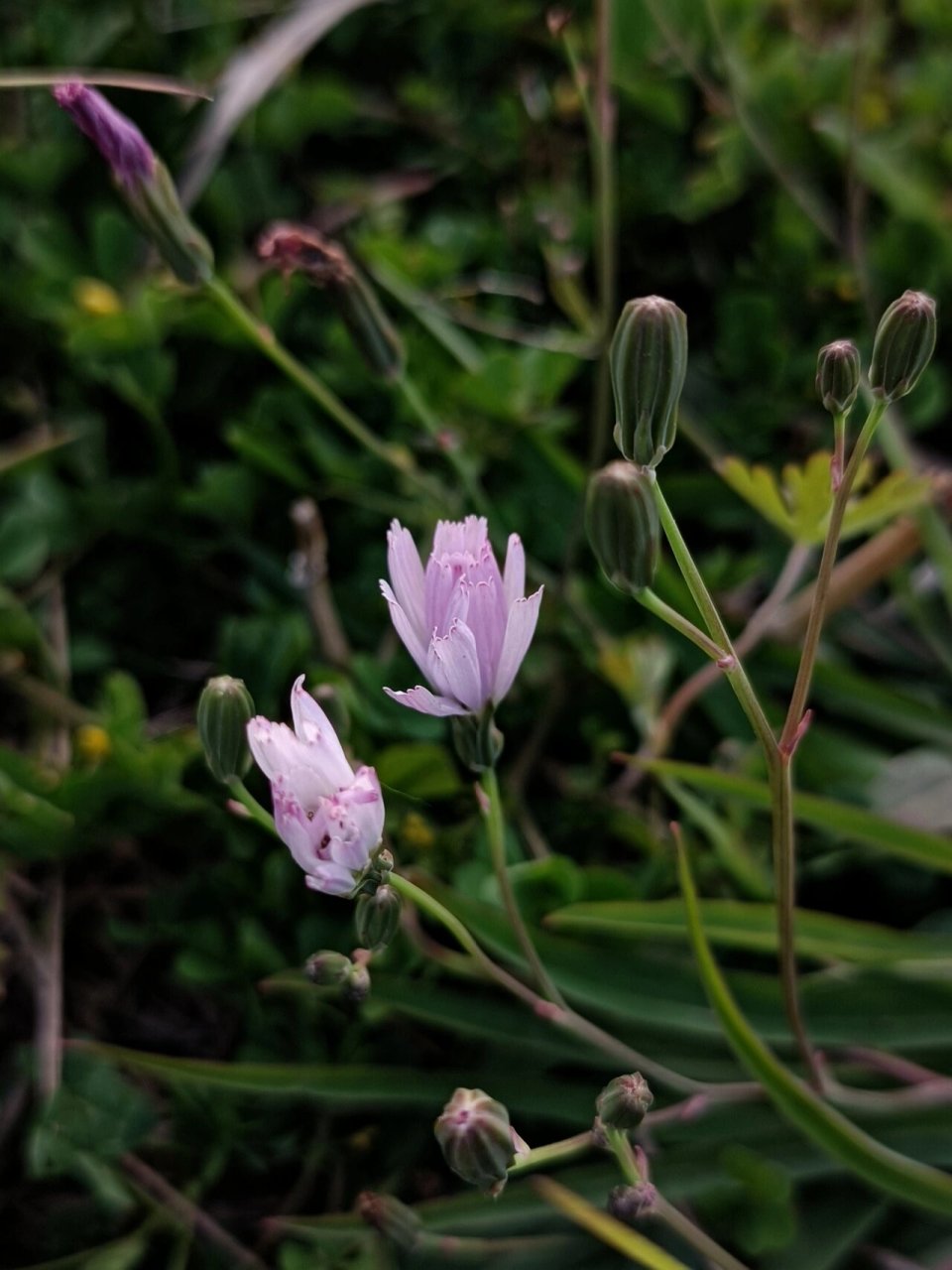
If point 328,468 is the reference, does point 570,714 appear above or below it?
below

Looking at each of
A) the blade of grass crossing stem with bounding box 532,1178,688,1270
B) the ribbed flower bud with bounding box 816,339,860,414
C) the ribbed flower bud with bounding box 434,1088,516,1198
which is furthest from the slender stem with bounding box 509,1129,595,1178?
the ribbed flower bud with bounding box 816,339,860,414

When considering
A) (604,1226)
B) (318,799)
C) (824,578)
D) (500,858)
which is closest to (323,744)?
(318,799)

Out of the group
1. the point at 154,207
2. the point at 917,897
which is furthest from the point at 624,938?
the point at 154,207

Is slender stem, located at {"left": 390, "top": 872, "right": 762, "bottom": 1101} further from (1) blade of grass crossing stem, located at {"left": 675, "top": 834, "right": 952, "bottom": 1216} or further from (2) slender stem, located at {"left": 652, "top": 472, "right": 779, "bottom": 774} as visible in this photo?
(2) slender stem, located at {"left": 652, "top": 472, "right": 779, "bottom": 774}

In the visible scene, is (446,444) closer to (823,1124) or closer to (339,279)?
(339,279)

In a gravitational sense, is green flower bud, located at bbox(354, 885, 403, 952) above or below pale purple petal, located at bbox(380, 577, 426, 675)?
below

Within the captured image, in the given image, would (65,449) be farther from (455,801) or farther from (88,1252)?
(88,1252)

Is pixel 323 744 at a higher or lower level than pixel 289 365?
lower
